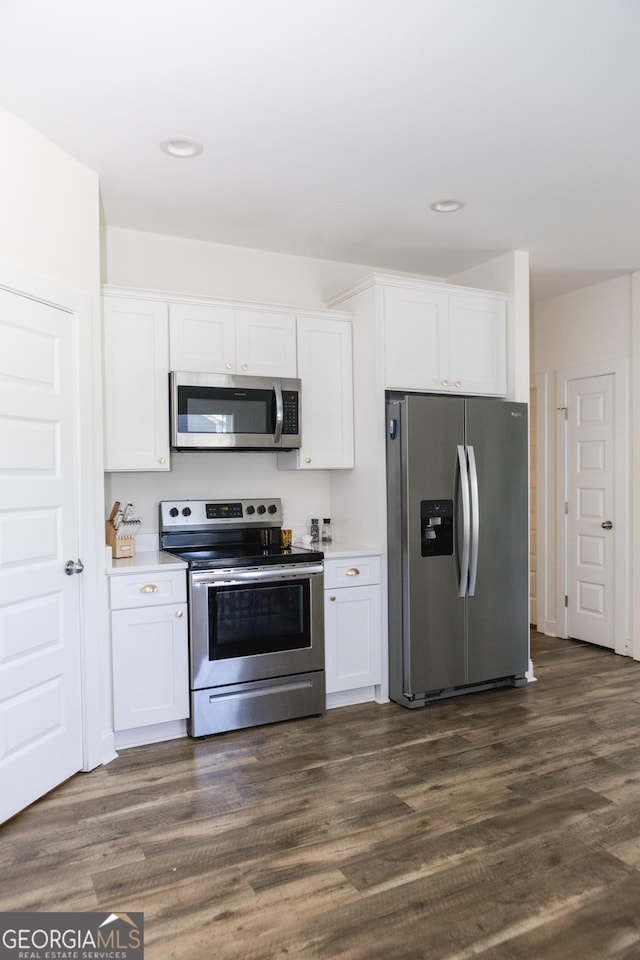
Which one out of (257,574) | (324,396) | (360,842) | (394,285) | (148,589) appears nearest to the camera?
(360,842)

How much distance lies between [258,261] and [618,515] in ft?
10.3

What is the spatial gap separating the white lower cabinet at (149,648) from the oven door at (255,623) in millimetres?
77

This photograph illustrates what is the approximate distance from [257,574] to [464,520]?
48.5 inches

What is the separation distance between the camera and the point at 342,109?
268cm

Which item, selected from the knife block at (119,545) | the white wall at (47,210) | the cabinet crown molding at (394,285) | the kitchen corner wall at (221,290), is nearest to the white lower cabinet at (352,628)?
the kitchen corner wall at (221,290)

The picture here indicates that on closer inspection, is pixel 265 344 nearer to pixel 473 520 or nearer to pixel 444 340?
pixel 444 340

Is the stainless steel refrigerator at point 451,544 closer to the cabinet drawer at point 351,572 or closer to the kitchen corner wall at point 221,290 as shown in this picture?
the cabinet drawer at point 351,572

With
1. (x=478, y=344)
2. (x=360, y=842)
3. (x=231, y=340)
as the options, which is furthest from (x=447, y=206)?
(x=360, y=842)

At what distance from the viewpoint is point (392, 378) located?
4039mm

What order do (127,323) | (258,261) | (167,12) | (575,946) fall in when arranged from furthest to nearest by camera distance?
(258,261) → (127,323) → (167,12) → (575,946)

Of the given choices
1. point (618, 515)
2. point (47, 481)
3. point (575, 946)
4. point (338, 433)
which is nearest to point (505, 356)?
point (338, 433)

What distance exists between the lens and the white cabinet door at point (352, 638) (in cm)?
385

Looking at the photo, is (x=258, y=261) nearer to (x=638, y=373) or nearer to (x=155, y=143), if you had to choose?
(x=155, y=143)

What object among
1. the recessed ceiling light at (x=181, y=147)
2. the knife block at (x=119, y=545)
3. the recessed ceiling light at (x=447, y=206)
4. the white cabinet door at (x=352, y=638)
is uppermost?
the recessed ceiling light at (x=447, y=206)
